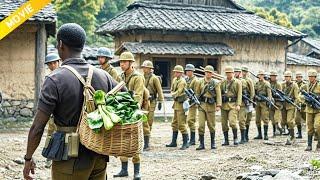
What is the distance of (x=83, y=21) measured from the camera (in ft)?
117

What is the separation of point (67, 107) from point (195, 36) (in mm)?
19032

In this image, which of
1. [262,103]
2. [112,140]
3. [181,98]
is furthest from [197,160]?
[112,140]

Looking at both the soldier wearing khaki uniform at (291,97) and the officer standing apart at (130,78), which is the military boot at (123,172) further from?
the soldier wearing khaki uniform at (291,97)

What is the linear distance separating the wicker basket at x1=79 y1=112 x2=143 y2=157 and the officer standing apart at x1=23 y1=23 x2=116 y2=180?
0.61 feet

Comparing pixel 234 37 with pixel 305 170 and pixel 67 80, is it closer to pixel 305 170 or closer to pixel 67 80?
pixel 305 170

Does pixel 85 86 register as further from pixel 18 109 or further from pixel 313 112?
pixel 18 109

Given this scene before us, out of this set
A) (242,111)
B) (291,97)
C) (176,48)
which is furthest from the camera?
(176,48)

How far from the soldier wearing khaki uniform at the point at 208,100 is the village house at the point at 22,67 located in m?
5.85

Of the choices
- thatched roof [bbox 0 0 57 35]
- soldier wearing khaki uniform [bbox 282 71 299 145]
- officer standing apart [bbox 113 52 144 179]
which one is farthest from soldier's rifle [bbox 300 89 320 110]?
thatched roof [bbox 0 0 57 35]

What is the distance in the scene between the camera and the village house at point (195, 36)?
858 inches

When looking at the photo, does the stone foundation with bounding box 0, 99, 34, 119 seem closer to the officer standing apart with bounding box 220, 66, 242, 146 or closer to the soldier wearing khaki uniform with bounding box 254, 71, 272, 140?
the officer standing apart with bounding box 220, 66, 242, 146

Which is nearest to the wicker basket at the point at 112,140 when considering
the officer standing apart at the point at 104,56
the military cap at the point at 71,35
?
the military cap at the point at 71,35

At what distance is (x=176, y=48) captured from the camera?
71.6ft

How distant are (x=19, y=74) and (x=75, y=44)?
1320 cm
